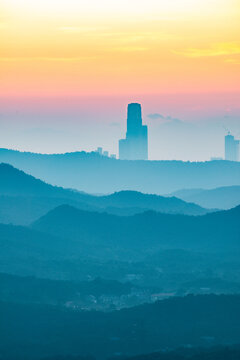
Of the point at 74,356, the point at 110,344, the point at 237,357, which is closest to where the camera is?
the point at 237,357

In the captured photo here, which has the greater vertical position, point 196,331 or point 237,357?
point 196,331

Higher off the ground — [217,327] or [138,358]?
[217,327]

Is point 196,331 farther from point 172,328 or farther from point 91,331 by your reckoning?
point 91,331

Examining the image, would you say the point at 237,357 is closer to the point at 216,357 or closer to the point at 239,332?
the point at 216,357

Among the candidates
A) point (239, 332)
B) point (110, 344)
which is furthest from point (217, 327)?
point (110, 344)

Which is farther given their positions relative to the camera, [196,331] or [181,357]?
[196,331]

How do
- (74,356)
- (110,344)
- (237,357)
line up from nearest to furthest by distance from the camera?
(237,357) < (74,356) < (110,344)

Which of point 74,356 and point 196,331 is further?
point 196,331

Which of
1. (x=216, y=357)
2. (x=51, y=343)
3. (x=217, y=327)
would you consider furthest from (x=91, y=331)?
(x=216, y=357)
